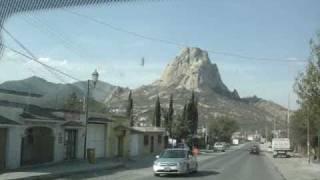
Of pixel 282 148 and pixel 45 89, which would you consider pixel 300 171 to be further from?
pixel 282 148

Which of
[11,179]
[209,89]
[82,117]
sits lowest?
[11,179]

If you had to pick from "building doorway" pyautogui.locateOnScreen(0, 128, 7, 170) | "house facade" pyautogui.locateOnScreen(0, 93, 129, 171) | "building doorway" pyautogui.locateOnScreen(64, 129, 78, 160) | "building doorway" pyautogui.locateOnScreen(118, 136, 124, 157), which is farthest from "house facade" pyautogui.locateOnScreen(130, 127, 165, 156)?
"building doorway" pyautogui.locateOnScreen(0, 128, 7, 170)

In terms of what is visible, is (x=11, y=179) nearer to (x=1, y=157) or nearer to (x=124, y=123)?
(x=1, y=157)

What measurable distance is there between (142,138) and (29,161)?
3746cm

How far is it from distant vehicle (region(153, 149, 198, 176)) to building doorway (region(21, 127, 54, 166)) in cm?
1082

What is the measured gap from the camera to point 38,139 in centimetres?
4253

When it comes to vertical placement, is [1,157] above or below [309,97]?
below

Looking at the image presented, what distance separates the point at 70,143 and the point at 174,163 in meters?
18.5

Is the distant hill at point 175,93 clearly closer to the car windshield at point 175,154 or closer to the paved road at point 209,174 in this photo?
the paved road at point 209,174

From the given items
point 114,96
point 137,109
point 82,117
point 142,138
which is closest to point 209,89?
point 137,109

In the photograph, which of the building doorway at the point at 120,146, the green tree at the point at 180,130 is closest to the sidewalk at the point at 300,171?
the building doorway at the point at 120,146

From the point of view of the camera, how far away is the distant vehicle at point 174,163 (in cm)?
3191

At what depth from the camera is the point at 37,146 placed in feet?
139

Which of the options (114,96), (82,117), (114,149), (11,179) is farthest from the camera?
(114,96)
